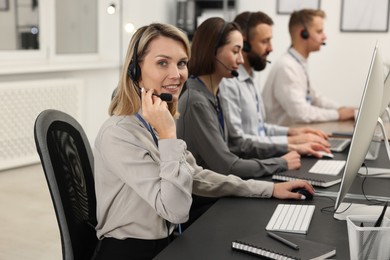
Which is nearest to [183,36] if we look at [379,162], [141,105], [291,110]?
[141,105]

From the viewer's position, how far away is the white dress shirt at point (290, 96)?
4.05m

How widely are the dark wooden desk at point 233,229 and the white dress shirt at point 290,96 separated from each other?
2040 mm

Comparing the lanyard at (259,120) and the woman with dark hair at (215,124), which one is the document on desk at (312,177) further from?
the lanyard at (259,120)

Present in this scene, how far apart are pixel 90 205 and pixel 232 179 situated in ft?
1.72

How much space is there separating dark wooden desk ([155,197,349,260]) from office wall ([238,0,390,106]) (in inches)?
195

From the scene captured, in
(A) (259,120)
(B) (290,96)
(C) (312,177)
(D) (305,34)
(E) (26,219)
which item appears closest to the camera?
(C) (312,177)

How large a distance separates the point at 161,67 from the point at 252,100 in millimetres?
1634

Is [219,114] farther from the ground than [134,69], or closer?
closer

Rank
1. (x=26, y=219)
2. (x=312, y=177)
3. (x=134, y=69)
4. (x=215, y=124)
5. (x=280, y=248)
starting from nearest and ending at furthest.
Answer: (x=280, y=248), (x=134, y=69), (x=312, y=177), (x=215, y=124), (x=26, y=219)

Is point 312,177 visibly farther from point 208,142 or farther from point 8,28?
point 8,28

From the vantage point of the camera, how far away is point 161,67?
1.79 meters

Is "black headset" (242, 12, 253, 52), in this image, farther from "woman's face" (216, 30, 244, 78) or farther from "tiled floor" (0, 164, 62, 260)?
"tiled floor" (0, 164, 62, 260)

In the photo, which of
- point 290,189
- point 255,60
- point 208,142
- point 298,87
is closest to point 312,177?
point 290,189

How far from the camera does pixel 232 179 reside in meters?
2.11
